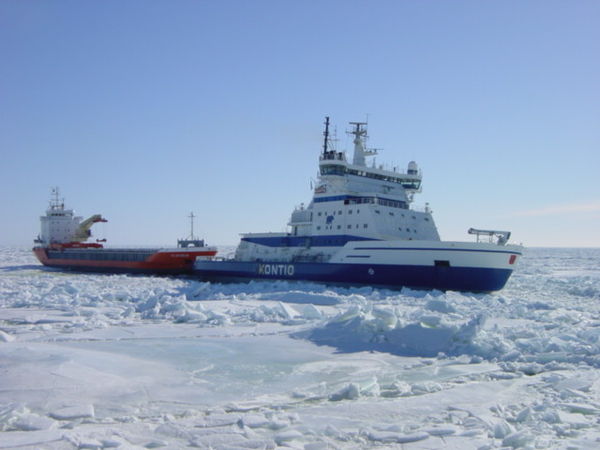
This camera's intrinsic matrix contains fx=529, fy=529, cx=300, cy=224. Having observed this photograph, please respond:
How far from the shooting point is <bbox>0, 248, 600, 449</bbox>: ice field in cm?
496

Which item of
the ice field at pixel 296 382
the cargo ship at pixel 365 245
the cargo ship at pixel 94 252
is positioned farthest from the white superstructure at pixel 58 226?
the ice field at pixel 296 382

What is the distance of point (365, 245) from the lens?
20.3 metres

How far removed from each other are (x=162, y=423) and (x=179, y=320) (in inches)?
271

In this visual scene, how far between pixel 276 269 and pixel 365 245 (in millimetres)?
4684

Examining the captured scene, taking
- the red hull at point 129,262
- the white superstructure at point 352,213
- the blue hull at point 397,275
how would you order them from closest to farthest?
the blue hull at point 397,275, the white superstructure at point 352,213, the red hull at point 129,262

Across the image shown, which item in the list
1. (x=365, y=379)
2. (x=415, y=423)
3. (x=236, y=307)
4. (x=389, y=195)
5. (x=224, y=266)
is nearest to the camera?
(x=415, y=423)

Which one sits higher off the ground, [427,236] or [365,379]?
[427,236]

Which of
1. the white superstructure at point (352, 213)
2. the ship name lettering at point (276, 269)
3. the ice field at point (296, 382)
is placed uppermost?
the white superstructure at point (352, 213)

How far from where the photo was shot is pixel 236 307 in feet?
45.4

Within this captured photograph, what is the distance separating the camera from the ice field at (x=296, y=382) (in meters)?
4.96

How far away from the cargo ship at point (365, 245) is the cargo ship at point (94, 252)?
440cm

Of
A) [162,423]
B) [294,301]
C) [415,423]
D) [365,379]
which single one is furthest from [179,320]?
[415,423]

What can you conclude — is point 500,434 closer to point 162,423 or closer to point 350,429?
point 350,429

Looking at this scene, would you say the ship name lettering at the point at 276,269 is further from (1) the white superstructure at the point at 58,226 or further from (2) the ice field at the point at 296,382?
(1) the white superstructure at the point at 58,226
